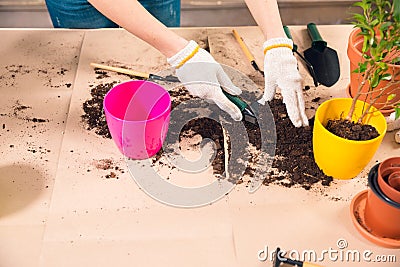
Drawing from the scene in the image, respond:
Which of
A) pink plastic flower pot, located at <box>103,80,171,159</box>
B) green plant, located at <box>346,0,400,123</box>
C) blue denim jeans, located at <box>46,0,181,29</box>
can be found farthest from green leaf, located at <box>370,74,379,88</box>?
blue denim jeans, located at <box>46,0,181,29</box>

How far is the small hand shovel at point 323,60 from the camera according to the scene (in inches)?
48.6

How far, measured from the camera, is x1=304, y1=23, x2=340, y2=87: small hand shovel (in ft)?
4.05

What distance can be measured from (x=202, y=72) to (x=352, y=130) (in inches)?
13.8

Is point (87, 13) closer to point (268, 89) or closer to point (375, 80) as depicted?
point (268, 89)

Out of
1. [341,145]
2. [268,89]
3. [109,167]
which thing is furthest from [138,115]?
[341,145]

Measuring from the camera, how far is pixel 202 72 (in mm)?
1082

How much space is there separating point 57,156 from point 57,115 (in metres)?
0.14

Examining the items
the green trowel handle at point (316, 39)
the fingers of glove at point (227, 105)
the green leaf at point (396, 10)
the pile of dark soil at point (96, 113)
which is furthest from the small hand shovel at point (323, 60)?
the pile of dark soil at point (96, 113)

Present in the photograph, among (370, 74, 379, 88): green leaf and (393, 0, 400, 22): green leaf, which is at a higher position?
(393, 0, 400, 22): green leaf

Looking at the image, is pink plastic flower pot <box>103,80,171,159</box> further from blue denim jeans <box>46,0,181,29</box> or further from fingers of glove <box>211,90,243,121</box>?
blue denim jeans <box>46,0,181,29</box>

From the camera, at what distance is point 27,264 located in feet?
2.72

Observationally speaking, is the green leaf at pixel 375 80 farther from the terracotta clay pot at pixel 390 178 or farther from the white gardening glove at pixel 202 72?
Answer: the white gardening glove at pixel 202 72

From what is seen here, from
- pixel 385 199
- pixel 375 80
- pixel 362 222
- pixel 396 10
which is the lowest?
pixel 362 222

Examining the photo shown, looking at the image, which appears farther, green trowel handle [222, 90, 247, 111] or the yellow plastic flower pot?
green trowel handle [222, 90, 247, 111]
